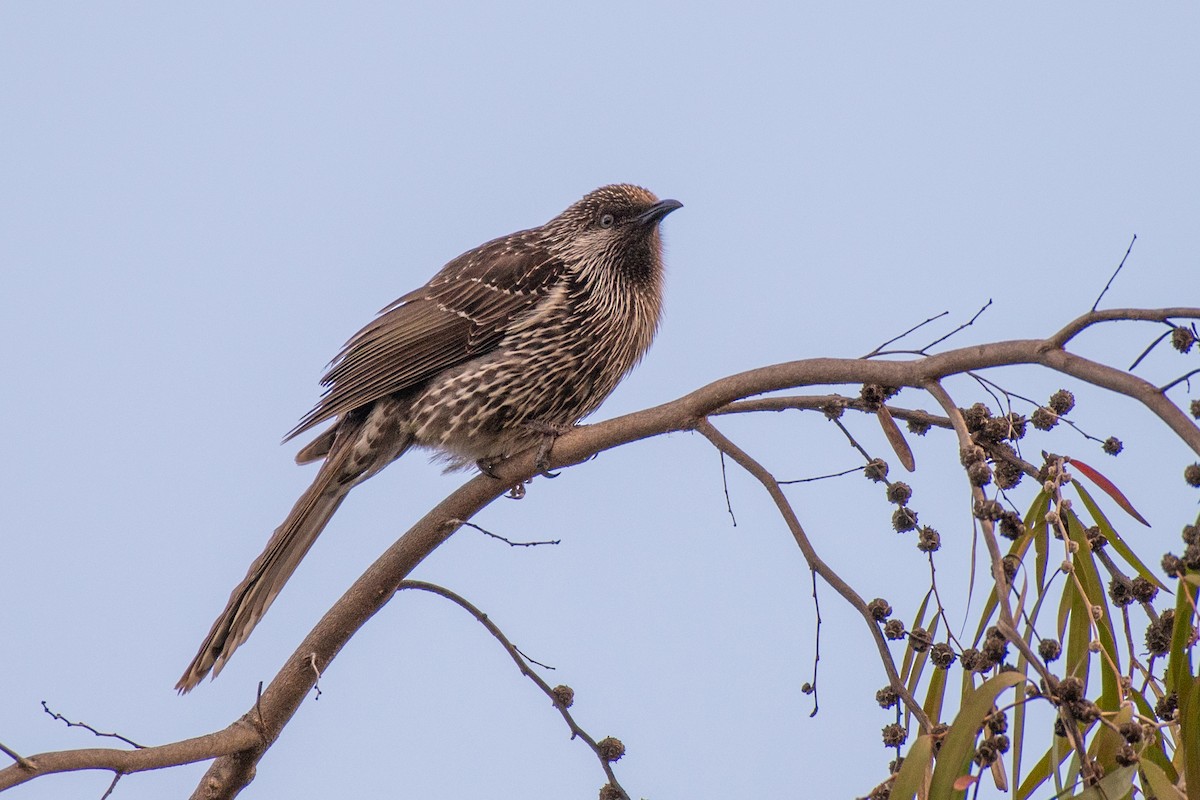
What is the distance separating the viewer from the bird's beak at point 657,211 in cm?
584

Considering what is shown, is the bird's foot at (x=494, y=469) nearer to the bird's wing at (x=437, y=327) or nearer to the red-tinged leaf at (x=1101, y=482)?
the bird's wing at (x=437, y=327)

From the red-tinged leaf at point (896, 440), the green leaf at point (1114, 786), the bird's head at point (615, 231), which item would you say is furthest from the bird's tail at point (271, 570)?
the green leaf at point (1114, 786)

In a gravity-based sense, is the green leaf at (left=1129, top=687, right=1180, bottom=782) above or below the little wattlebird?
below

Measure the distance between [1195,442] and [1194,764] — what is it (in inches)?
26.8

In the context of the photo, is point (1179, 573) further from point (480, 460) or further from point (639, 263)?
point (639, 263)

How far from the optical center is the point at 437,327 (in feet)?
18.1

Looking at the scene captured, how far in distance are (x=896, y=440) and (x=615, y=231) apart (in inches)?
121

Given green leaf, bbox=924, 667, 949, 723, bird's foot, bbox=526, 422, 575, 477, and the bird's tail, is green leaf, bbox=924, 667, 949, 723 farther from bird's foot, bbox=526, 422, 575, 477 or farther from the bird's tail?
the bird's tail

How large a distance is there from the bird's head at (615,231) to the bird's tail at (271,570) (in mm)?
1397

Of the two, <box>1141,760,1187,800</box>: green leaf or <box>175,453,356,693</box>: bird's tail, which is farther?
<box>175,453,356,693</box>: bird's tail

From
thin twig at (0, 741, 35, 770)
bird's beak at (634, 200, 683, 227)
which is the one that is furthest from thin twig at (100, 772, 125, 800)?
bird's beak at (634, 200, 683, 227)

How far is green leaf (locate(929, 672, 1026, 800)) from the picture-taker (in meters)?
2.38

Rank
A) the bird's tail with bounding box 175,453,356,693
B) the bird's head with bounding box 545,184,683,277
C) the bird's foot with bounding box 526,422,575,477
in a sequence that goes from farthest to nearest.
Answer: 1. the bird's head with bounding box 545,184,683,277
2. the bird's tail with bounding box 175,453,356,693
3. the bird's foot with bounding box 526,422,575,477

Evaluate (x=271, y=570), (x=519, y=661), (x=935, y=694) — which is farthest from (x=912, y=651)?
(x=271, y=570)
